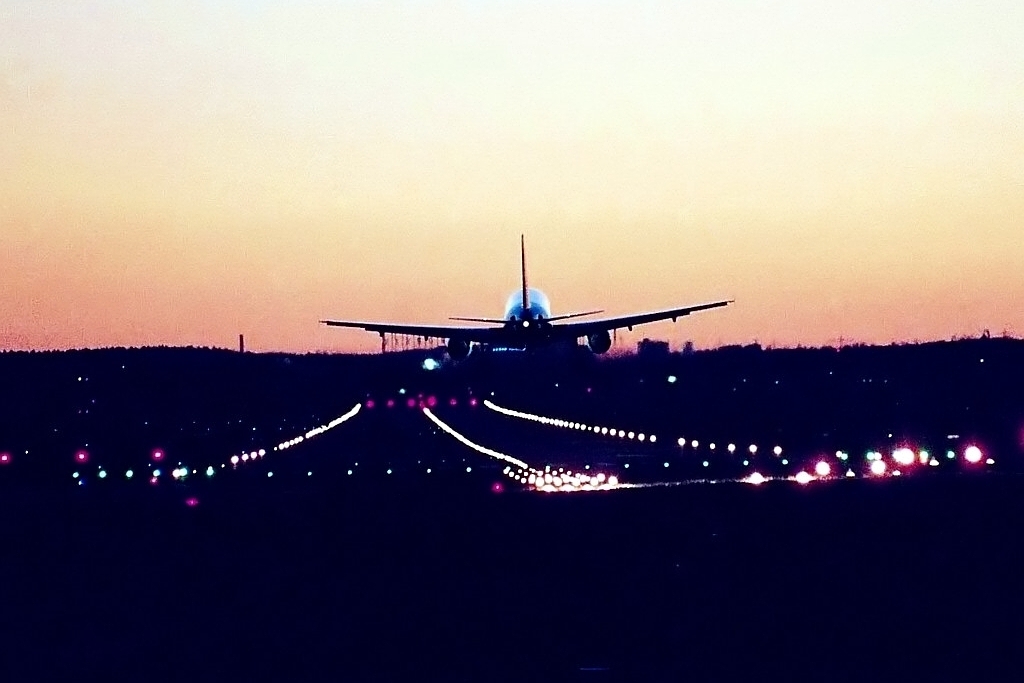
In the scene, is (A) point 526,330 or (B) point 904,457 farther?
(A) point 526,330

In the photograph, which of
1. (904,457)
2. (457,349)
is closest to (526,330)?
(457,349)

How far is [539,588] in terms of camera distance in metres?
21.1

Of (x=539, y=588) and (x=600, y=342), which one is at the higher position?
(x=600, y=342)

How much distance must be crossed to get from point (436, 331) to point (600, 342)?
14.4 meters

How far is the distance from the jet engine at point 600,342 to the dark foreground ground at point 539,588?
7280 centimetres

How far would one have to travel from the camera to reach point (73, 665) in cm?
1587

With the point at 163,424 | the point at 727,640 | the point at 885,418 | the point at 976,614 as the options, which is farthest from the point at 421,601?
the point at 163,424

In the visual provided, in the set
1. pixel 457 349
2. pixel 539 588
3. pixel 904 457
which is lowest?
pixel 539 588

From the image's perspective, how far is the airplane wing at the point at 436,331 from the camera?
112 meters

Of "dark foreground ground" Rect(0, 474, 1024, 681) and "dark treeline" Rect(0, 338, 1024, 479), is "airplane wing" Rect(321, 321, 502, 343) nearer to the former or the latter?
"dark treeline" Rect(0, 338, 1024, 479)

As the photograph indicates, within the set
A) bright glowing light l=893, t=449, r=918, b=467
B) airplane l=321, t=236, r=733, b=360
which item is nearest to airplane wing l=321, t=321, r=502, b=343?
airplane l=321, t=236, r=733, b=360

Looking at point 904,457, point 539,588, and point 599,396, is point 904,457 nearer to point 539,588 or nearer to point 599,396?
point 539,588

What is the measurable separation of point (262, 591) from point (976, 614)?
8.83 m

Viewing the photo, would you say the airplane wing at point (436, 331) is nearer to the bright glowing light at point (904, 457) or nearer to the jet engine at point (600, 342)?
the jet engine at point (600, 342)
